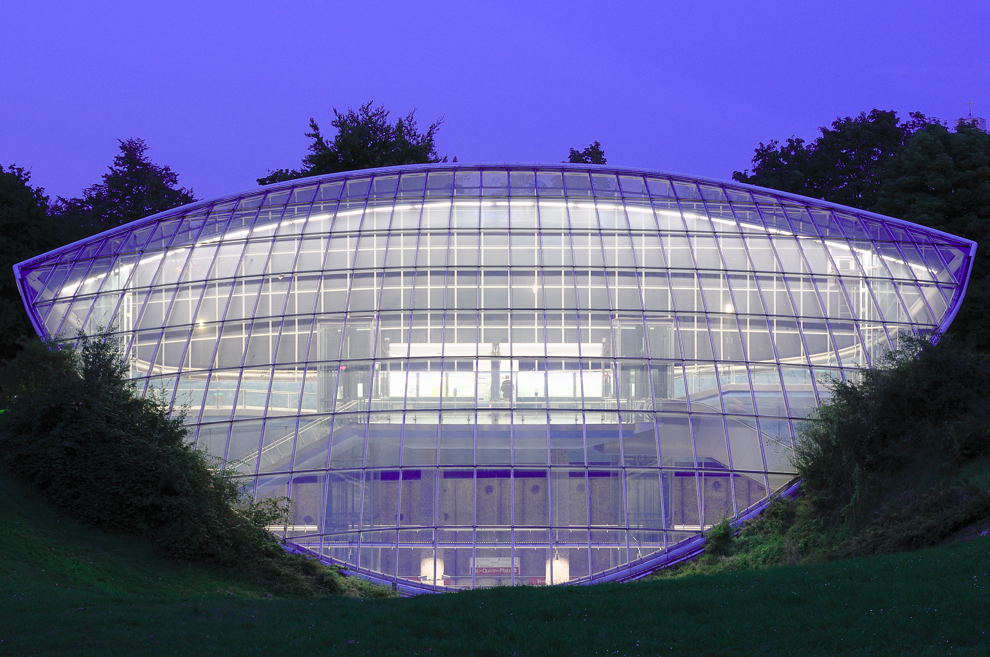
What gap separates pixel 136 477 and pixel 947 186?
43.2 meters

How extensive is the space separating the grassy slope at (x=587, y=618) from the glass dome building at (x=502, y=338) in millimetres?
7115

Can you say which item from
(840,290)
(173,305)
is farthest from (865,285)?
(173,305)

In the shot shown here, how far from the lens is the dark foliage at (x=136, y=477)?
85.5 ft

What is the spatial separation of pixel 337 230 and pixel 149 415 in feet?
36.0

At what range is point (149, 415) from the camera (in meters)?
28.2

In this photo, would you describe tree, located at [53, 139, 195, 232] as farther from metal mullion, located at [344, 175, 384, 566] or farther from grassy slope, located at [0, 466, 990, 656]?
grassy slope, located at [0, 466, 990, 656]

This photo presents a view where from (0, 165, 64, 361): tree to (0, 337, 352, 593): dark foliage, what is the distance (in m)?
24.4

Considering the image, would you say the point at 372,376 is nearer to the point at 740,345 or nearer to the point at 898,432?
the point at 740,345

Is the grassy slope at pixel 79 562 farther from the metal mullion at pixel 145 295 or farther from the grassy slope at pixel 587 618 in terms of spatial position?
the metal mullion at pixel 145 295

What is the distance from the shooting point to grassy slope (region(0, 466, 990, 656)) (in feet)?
50.9

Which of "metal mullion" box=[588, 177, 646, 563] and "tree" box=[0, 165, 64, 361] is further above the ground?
"tree" box=[0, 165, 64, 361]

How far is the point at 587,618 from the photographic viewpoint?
17297 millimetres

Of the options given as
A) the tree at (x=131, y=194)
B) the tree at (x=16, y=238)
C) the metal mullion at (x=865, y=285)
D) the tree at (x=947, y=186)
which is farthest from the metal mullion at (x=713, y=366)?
the tree at (x=131, y=194)

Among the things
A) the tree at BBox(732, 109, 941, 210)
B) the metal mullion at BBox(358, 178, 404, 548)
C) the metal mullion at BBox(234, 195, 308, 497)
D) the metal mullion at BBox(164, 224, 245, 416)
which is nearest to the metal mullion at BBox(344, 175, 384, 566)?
the metal mullion at BBox(358, 178, 404, 548)
